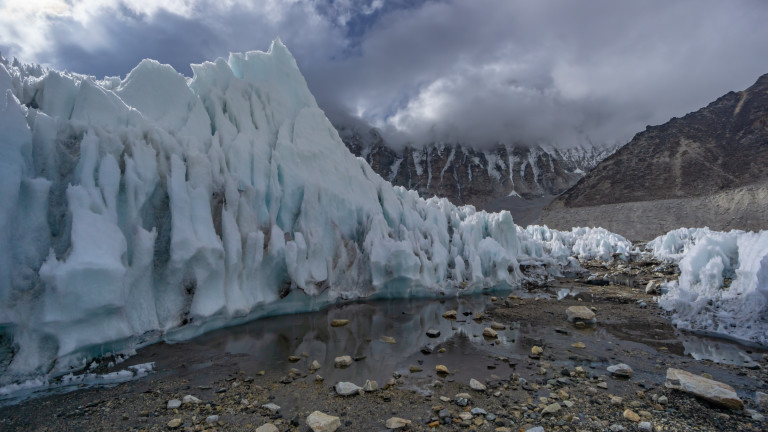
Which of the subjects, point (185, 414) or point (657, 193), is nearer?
point (185, 414)

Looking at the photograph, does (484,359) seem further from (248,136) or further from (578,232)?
(578,232)

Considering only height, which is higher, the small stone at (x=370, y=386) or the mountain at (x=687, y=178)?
the mountain at (x=687, y=178)

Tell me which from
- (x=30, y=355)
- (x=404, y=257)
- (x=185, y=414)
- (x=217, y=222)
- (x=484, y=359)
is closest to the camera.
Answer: (x=185, y=414)

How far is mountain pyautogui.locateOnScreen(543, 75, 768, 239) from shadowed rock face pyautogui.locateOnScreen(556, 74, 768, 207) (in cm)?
12

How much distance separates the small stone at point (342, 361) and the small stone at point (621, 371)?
384 cm

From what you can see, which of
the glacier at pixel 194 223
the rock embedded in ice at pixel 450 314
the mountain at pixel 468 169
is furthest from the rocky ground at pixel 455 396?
the mountain at pixel 468 169

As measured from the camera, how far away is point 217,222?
26.0 feet

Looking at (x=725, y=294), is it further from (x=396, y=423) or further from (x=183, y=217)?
(x=183, y=217)

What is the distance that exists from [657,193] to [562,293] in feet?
207

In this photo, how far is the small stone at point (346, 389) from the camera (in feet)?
15.0

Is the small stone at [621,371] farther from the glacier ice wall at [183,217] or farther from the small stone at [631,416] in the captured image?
the glacier ice wall at [183,217]

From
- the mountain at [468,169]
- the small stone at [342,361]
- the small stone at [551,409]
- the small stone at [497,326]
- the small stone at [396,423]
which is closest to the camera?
the small stone at [396,423]

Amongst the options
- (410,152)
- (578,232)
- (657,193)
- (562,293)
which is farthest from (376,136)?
(562,293)

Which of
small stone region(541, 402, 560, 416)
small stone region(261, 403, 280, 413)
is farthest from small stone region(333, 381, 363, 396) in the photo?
small stone region(541, 402, 560, 416)
